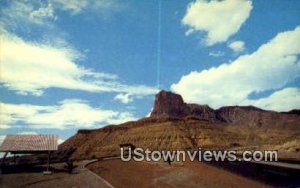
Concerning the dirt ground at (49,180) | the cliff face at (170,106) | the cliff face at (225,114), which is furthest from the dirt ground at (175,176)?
the cliff face at (170,106)

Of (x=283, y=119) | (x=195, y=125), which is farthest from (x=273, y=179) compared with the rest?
(x=283, y=119)

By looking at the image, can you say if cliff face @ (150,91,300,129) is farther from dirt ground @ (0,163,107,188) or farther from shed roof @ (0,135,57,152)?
dirt ground @ (0,163,107,188)

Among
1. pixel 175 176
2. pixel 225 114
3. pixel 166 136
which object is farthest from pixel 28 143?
pixel 225 114

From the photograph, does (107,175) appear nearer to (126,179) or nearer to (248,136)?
(126,179)

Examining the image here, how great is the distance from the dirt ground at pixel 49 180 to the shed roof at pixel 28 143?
2925mm

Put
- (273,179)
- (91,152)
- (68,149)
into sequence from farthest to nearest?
(68,149) < (91,152) < (273,179)

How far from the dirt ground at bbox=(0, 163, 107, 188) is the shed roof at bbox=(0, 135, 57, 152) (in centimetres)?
292

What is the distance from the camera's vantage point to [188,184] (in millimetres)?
18984

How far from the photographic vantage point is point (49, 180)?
21.7 metres

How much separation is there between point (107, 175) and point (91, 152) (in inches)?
2510

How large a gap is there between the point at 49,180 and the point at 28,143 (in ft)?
22.5

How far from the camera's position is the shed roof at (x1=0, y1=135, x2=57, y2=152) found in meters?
26.9

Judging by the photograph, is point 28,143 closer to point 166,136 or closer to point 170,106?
point 166,136

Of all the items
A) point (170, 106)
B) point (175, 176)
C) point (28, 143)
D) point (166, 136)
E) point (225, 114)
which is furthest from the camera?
point (225, 114)
